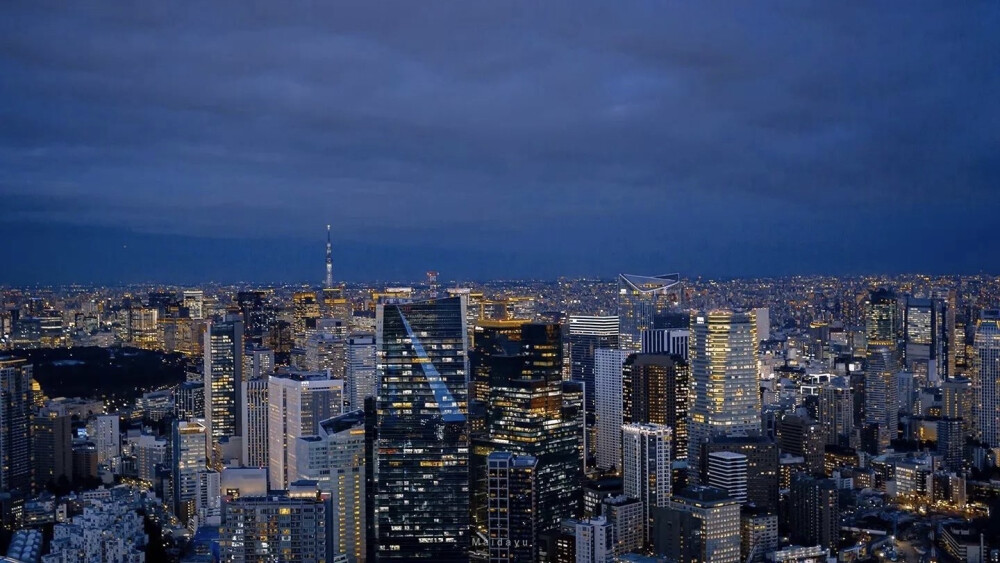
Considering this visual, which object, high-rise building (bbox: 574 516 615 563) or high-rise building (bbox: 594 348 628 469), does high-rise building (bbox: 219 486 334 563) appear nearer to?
high-rise building (bbox: 574 516 615 563)

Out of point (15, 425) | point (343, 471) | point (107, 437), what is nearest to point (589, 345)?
point (343, 471)

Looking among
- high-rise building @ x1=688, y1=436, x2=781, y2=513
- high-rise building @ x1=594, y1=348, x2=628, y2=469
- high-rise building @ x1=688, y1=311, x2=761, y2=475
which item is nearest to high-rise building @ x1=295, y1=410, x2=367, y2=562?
high-rise building @ x1=594, y1=348, x2=628, y2=469

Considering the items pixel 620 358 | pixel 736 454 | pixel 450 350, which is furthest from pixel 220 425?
pixel 736 454

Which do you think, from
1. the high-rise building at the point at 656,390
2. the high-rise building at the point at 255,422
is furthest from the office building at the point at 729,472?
the high-rise building at the point at 255,422

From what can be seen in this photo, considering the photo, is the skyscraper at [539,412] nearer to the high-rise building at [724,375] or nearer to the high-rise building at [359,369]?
the high-rise building at [359,369]

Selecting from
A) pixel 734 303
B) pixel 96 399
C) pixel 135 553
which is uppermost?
pixel 734 303

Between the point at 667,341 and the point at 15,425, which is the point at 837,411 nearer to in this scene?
the point at 667,341

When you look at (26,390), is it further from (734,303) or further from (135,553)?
(734,303)
